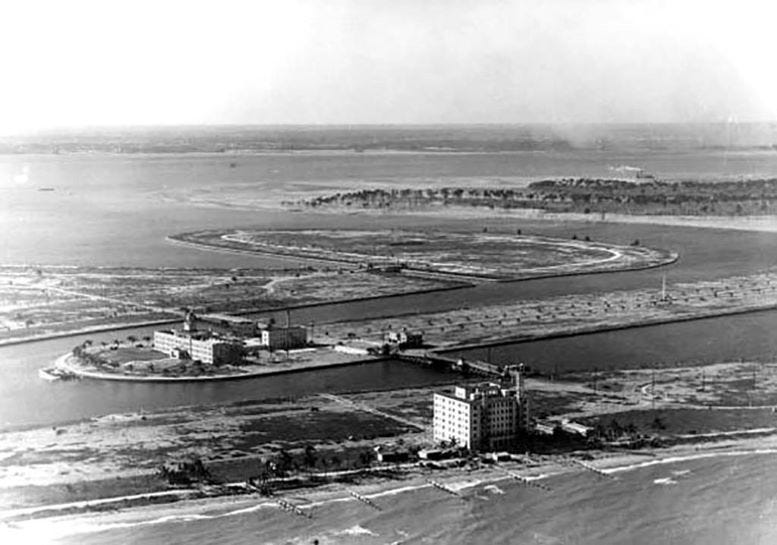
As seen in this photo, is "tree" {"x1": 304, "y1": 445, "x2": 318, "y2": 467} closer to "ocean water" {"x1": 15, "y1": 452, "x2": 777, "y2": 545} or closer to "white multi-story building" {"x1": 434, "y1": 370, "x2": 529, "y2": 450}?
"ocean water" {"x1": 15, "y1": 452, "x2": 777, "y2": 545}

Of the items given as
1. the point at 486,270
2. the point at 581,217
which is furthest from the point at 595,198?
the point at 486,270

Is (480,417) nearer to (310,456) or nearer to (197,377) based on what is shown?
(310,456)

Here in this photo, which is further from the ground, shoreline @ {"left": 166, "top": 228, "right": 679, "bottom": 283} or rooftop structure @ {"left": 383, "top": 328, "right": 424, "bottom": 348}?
rooftop structure @ {"left": 383, "top": 328, "right": 424, "bottom": 348}

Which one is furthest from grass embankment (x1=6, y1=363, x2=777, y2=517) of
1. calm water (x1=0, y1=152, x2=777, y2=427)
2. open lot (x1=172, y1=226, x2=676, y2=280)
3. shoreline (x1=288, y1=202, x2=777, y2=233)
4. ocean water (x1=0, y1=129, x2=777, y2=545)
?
shoreline (x1=288, y1=202, x2=777, y2=233)

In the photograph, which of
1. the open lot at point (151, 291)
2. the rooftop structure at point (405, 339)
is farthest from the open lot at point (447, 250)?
the rooftop structure at point (405, 339)

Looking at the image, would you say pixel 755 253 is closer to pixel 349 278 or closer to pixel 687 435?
pixel 349 278

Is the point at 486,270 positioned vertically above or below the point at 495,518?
below

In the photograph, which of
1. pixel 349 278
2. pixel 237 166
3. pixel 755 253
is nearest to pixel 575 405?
pixel 349 278
